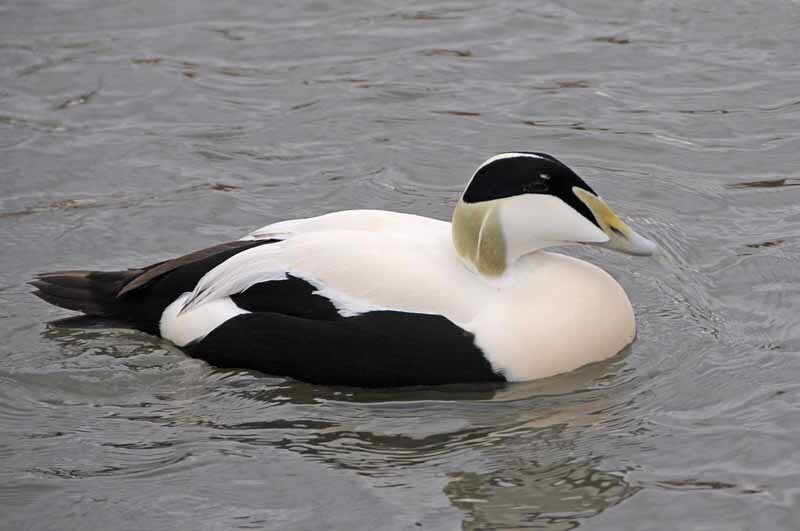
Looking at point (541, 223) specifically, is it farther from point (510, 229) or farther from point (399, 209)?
point (399, 209)

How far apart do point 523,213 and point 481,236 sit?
A: 0.59 ft

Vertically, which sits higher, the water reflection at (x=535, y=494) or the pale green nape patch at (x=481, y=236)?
the pale green nape patch at (x=481, y=236)

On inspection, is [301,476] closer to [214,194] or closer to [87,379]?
[87,379]

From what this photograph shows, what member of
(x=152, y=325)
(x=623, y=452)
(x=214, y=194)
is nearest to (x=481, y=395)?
(x=623, y=452)

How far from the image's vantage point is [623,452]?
16.7 feet

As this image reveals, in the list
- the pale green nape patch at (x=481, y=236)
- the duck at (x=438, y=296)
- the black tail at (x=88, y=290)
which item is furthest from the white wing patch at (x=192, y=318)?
the pale green nape patch at (x=481, y=236)

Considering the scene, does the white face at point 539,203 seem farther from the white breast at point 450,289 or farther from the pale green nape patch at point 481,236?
the white breast at point 450,289

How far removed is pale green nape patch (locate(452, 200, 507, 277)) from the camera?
559cm

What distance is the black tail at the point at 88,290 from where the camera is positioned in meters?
6.10

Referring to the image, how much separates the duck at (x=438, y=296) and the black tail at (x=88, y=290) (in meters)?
0.35

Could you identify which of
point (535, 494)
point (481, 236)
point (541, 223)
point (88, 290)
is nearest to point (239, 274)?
point (88, 290)

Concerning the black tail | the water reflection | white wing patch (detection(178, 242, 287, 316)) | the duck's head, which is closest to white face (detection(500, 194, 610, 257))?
the duck's head

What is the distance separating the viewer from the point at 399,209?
7371mm

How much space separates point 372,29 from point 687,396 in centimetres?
473
